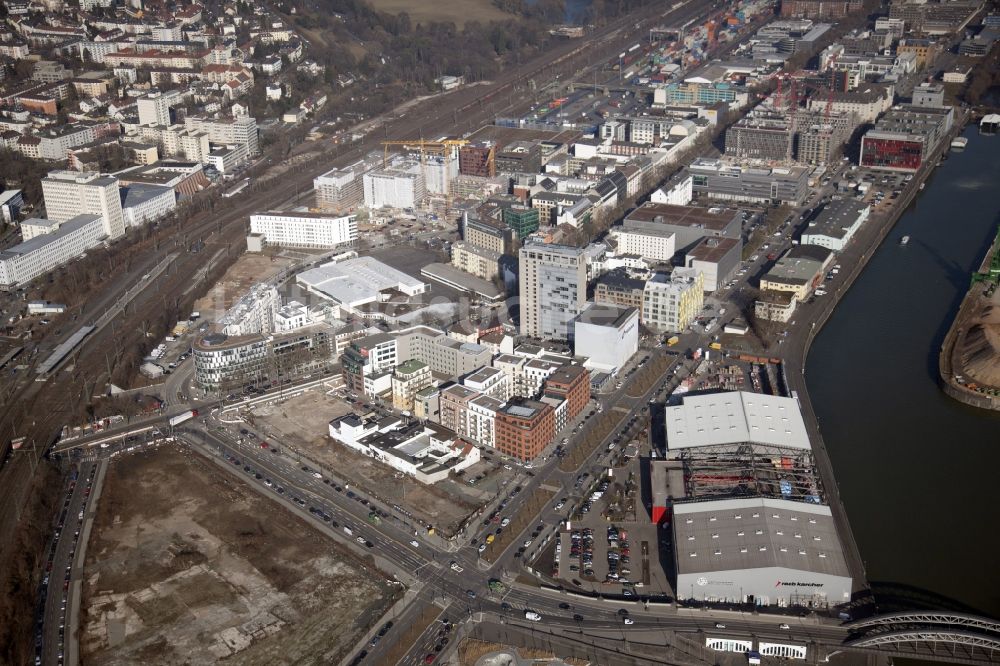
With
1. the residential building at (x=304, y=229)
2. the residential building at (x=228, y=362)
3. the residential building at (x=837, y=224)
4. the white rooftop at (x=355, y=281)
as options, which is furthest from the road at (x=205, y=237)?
the residential building at (x=837, y=224)

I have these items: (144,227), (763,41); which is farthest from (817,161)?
(144,227)

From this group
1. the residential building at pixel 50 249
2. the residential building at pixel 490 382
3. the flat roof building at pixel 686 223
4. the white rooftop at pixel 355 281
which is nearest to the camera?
the residential building at pixel 490 382

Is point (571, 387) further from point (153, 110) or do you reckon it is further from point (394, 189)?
point (153, 110)

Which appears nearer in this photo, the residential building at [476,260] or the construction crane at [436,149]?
the residential building at [476,260]

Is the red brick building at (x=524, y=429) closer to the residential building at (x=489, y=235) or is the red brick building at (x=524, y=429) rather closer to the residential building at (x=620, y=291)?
the residential building at (x=620, y=291)

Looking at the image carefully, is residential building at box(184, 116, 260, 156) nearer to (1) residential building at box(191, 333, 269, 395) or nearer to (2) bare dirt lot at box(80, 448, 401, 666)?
(1) residential building at box(191, 333, 269, 395)

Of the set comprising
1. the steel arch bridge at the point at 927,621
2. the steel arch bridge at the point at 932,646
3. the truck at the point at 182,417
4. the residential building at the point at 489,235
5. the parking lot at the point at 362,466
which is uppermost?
the residential building at the point at 489,235

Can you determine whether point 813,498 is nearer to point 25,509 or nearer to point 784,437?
point 784,437
